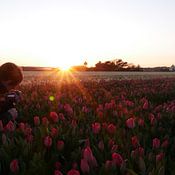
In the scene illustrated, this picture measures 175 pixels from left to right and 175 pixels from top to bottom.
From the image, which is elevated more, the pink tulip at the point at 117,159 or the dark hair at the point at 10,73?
the dark hair at the point at 10,73

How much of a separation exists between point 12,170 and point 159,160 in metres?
1.13

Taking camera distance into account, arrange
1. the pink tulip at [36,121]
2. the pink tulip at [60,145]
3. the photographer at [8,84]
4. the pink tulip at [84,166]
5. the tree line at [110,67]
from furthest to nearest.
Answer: the tree line at [110,67] < the photographer at [8,84] < the pink tulip at [36,121] < the pink tulip at [60,145] < the pink tulip at [84,166]

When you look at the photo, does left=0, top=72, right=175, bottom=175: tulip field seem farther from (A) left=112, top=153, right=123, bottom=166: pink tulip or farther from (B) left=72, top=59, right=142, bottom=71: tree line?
(B) left=72, top=59, right=142, bottom=71: tree line

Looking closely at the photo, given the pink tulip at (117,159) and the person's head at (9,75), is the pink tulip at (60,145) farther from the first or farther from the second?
the person's head at (9,75)

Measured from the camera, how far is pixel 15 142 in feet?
12.8

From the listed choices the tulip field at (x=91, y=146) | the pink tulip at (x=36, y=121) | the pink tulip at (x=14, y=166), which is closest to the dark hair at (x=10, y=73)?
the tulip field at (x=91, y=146)

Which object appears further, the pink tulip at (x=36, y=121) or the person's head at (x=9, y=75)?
the person's head at (x=9, y=75)

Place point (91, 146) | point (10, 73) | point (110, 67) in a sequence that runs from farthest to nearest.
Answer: point (110, 67) → point (10, 73) → point (91, 146)

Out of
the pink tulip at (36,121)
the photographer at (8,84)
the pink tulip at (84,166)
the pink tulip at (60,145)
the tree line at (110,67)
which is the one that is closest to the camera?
the pink tulip at (84,166)

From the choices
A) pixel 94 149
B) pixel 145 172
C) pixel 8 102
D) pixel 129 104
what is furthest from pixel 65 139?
pixel 129 104

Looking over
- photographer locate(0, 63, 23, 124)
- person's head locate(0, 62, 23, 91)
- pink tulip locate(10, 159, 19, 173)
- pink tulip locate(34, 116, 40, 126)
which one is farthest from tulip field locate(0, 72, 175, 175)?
person's head locate(0, 62, 23, 91)

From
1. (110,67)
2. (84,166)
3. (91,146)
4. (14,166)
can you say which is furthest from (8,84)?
(110,67)

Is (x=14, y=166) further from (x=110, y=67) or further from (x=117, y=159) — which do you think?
(x=110, y=67)

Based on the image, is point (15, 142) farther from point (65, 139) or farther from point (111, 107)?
point (111, 107)
